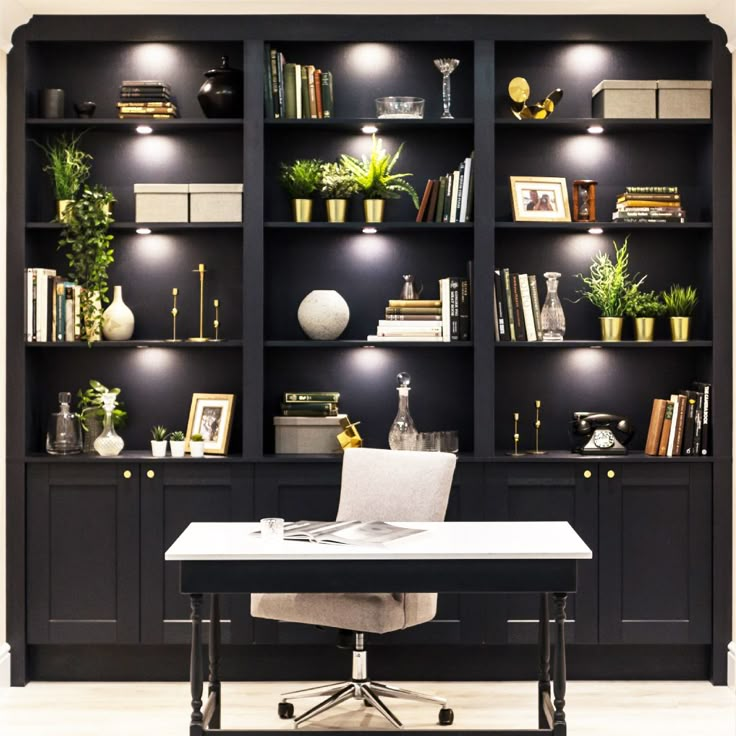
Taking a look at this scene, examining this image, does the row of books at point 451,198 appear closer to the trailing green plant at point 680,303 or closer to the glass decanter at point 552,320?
the glass decanter at point 552,320

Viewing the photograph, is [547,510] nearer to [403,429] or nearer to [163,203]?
[403,429]

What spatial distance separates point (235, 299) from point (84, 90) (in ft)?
3.77

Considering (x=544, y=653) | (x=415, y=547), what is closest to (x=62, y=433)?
(x=415, y=547)

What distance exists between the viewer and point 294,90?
14.9 ft

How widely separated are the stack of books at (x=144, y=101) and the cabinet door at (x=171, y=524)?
1.48m

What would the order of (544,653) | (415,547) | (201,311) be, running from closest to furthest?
(415,547), (544,653), (201,311)

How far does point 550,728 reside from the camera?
11.4 feet

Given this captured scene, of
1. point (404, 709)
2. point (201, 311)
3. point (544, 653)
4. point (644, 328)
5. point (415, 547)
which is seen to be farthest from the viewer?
point (201, 311)

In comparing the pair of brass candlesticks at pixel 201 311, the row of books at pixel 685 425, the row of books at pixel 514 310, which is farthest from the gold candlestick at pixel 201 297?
the row of books at pixel 685 425

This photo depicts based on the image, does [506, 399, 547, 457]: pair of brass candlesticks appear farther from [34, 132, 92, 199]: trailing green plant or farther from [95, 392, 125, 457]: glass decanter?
[34, 132, 92, 199]: trailing green plant

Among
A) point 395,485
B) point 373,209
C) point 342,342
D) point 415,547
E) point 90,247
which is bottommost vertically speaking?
point 415,547

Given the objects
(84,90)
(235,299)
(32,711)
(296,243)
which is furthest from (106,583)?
(84,90)

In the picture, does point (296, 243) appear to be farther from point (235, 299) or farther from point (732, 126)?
point (732, 126)

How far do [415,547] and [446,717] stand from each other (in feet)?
3.33
